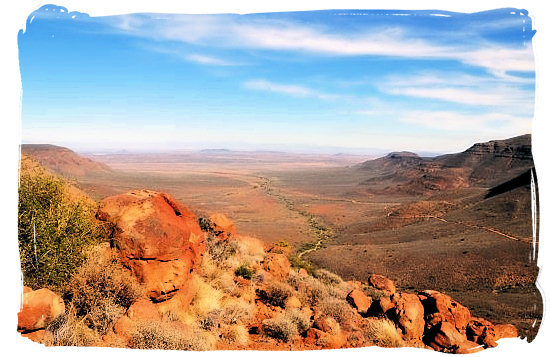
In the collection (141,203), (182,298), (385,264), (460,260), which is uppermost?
(141,203)

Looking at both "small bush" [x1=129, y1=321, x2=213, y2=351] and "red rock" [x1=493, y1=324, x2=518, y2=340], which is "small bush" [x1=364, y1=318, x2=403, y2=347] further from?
"small bush" [x1=129, y1=321, x2=213, y2=351]

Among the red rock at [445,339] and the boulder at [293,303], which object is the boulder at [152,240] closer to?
the boulder at [293,303]

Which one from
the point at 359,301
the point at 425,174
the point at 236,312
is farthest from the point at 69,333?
the point at 425,174

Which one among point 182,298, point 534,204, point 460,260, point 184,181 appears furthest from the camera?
point 184,181

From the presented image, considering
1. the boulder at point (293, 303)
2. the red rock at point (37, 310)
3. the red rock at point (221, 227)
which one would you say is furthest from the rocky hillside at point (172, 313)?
the red rock at point (221, 227)

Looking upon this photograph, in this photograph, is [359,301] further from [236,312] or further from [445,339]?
[236,312]

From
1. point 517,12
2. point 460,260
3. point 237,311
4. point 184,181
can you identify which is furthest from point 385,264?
point 184,181

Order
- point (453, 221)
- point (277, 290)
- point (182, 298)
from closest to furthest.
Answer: point (182, 298) < point (277, 290) < point (453, 221)

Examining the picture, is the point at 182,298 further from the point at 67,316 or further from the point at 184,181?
the point at 184,181
